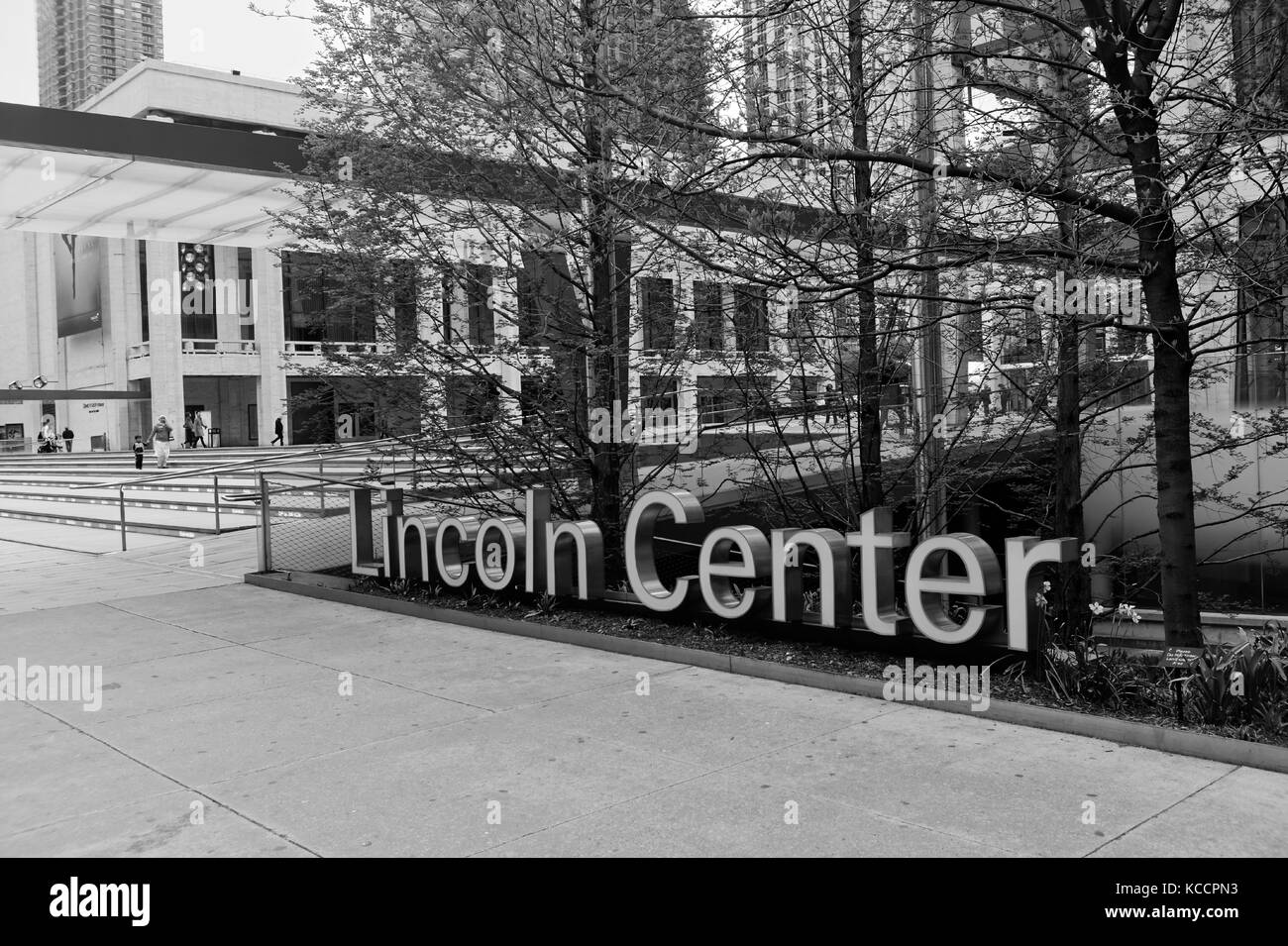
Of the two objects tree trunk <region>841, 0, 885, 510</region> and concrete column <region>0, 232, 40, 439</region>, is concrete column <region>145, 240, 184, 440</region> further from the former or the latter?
tree trunk <region>841, 0, 885, 510</region>

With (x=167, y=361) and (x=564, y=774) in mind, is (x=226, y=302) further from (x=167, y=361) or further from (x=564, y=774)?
(x=564, y=774)

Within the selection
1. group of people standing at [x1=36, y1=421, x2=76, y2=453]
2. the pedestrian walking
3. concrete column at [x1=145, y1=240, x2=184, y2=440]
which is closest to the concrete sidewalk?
the pedestrian walking

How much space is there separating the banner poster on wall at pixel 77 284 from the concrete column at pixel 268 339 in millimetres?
10487

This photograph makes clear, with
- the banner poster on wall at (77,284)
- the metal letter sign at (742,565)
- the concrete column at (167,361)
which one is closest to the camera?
the metal letter sign at (742,565)

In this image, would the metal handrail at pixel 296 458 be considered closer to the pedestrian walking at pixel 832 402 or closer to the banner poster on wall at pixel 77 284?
the pedestrian walking at pixel 832 402

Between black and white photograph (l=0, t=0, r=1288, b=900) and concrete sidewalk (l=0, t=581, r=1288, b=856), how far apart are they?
4 cm

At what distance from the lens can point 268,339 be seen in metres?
52.2

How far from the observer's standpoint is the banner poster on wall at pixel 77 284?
187 feet

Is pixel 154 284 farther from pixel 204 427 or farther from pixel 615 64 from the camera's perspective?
pixel 615 64

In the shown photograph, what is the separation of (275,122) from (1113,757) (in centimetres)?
5443

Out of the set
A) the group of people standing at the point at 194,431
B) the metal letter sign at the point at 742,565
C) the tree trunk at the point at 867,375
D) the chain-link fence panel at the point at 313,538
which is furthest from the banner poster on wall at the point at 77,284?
the tree trunk at the point at 867,375

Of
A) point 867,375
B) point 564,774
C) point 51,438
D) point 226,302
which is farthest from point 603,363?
point 51,438
